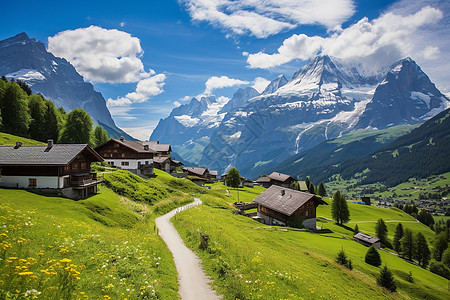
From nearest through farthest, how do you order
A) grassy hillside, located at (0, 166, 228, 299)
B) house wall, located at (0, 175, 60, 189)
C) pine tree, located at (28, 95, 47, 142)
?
grassy hillside, located at (0, 166, 228, 299)
house wall, located at (0, 175, 60, 189)
pine tree, located at (28, 95, 47, 142)

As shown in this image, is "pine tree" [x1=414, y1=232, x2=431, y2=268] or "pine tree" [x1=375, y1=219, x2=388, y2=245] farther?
"pine tree" [x1=375, y1=219, x2=388, y2=245]

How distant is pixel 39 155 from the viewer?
3631cm

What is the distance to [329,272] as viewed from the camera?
29.7m

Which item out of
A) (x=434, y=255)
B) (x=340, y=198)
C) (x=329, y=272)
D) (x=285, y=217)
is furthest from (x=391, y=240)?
(x=329, y=272)

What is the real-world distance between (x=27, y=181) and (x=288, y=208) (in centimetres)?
5427

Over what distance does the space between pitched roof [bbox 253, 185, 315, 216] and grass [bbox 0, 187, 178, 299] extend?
45349mm

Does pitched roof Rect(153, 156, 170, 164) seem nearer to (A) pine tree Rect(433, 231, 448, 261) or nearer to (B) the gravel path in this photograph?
(B) the gravel path

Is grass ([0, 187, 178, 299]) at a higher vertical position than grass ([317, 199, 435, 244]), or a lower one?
higher

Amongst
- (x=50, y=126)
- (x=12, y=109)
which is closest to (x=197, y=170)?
(x=50, y=126)

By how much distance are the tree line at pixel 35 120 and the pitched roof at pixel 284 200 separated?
7176 cm

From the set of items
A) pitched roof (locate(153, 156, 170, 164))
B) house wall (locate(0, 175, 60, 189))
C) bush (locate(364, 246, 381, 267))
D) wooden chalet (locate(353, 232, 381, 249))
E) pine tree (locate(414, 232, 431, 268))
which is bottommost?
pine tree (locate(414, 232, 431, 268))

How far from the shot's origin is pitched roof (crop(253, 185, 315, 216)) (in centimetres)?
6259

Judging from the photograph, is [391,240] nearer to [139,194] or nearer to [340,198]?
[340,198]

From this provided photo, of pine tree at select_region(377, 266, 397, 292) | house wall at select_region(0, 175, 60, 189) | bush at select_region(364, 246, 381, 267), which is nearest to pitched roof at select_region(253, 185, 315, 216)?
bush at select_region(364, 246, 381, 267)
